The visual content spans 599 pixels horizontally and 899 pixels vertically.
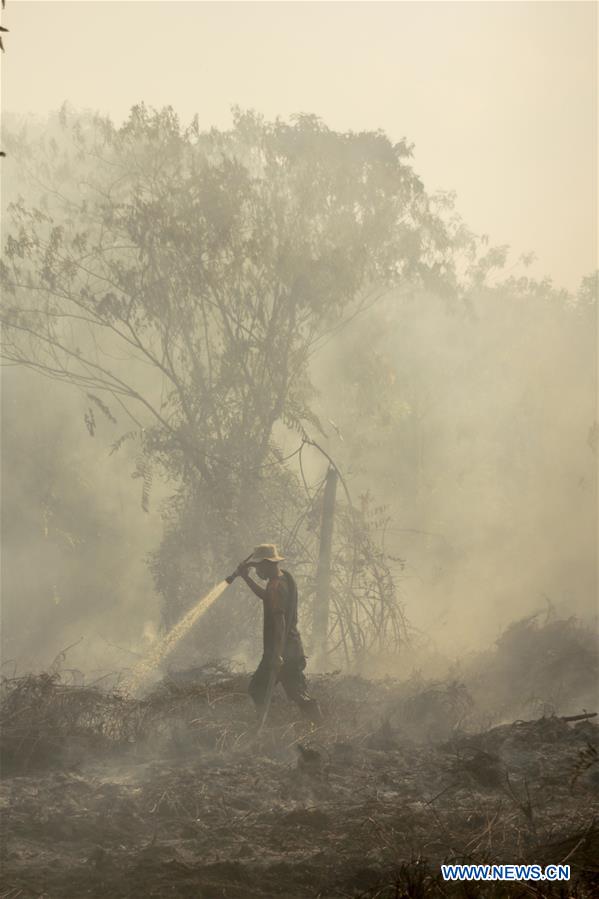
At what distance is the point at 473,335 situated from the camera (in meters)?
35.7

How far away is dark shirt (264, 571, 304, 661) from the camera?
8.56m

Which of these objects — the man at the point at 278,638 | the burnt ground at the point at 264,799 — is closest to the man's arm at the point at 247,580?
the man at the point at 278,638

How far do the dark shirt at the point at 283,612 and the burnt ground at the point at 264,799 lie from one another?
717 millimetres

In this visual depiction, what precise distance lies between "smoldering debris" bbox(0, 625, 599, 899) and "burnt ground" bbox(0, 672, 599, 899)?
18 millimetres

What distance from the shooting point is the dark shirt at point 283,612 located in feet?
28.1

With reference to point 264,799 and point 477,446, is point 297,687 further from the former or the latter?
Answer: point 477,446

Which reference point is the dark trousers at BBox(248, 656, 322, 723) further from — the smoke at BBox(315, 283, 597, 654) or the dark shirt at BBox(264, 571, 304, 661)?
the smoke at BBox(315, 283, 597, 654)

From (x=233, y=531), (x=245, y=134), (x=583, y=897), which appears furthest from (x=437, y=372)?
(x=583, y=897)

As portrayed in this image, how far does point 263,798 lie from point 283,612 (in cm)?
184

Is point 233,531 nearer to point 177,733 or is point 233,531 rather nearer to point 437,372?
point 177,733

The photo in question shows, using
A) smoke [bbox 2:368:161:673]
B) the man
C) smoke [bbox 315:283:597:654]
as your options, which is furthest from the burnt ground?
smoke [bbox 2:368:161:673]

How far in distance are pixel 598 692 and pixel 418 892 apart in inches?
337

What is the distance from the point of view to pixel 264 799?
7.23 meters

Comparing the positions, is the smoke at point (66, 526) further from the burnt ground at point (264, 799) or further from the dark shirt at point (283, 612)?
the dark shirt at point (283, 612)
